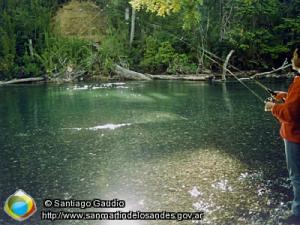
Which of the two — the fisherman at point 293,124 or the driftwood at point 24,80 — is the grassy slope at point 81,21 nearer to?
the driftwood at point 24,80

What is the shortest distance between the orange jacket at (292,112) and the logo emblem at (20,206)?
3418 mm

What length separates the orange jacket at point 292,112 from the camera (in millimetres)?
4645

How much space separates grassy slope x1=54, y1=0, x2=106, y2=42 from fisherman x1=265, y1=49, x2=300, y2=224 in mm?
35270

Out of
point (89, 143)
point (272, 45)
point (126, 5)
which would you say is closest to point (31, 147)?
point (89, 143)

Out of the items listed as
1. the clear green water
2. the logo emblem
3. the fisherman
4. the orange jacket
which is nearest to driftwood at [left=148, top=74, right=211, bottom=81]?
the clear green water

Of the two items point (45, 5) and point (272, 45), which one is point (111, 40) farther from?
point (272, 45)

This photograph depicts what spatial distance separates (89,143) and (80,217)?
4.64 meters

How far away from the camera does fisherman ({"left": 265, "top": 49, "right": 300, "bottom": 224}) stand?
465cm

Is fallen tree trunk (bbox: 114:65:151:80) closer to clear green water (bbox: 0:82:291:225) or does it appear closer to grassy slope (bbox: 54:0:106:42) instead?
grassy slope (bbox: 54:0:106:42)

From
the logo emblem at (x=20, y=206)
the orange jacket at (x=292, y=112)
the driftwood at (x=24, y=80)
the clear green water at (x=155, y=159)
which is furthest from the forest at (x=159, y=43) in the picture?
the orange jacket at (x=292, y=112)

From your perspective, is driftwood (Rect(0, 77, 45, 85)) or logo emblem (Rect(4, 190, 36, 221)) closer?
logo emblem (Rect(4, 190, 36, 221))

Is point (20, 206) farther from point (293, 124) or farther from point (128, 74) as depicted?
point (128, 74)

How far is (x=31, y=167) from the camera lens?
7840mm

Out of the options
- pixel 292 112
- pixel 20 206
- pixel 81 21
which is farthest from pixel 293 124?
pixel 81 21
